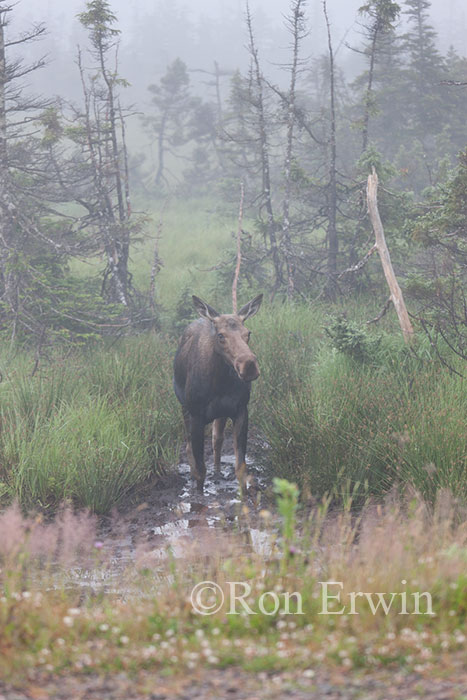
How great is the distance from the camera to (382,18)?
16.2m

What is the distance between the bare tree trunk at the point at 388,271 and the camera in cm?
1099

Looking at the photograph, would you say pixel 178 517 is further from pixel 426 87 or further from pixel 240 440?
pixel 426 87

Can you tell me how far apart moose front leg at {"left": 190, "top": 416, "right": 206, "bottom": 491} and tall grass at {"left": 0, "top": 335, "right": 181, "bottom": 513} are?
481 millimetres

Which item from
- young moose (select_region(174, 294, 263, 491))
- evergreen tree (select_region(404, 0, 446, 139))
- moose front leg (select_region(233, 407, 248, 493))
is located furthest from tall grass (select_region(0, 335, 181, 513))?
evergreen tree (select_region(404, 0, 446, 139))

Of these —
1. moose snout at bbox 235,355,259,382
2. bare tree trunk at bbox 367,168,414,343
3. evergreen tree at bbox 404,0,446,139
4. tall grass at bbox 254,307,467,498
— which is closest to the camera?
tall grass at bbox 254,307,467,498

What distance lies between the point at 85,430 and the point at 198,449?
1.37 metres

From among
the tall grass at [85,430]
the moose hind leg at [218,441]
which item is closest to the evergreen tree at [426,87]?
the tall grass at [85,430]

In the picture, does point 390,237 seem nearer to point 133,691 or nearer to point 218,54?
point 133,691

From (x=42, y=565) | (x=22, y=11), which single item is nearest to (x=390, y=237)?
(x=42, y=565)

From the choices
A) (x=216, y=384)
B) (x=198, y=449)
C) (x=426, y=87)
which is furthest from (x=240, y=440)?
(x=426, y=87)

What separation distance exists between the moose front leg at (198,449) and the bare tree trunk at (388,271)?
378 centimetres

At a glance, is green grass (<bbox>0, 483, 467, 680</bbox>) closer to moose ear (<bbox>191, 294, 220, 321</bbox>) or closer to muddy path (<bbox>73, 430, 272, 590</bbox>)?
muddy path (<bbox>73, 430, 272, 590</bbox>)

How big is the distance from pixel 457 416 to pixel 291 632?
3.66 m

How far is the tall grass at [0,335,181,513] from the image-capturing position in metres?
7.29
